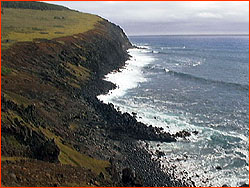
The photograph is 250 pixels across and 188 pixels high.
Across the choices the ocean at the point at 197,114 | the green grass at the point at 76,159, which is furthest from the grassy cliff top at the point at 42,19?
the green grass at the point at 76,159

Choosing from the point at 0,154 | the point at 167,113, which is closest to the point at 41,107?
the point at 0,154

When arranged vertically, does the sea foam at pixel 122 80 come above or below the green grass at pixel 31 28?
below

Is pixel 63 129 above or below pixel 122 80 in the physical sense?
below

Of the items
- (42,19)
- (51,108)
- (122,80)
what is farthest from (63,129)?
(42,19)

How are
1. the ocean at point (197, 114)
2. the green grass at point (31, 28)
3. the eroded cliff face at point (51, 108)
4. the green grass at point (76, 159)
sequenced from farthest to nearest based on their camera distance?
1. the green grass at point (31, 28)
2. the ocean at point (197, 114)
3. the green grass at point (76, 159)
4. the eroded cliff face at point (51, 108)

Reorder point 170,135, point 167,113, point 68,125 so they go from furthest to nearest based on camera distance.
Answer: point 167,113, point 170,135, point 68,125

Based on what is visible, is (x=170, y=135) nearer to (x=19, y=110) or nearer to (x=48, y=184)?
(x=19, y=110)

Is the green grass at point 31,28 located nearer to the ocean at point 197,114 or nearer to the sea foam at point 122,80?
the sea foam at point 122,80

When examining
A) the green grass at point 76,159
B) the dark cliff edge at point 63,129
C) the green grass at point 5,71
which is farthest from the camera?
the green grass at point 5,71

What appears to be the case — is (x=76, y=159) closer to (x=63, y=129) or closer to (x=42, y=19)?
(x=63, y=129)
